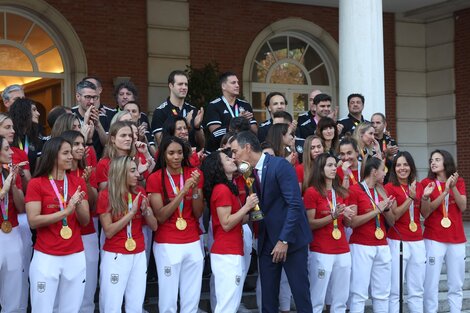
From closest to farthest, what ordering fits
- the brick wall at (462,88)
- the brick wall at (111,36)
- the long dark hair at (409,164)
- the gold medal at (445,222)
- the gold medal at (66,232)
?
the gold medal at (66,232)
the long dark hair at (409,164)
the gold medal at (445,222)
the brick wall at (111,36)
the brick wall at (462,88)

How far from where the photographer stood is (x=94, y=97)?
7848 millimetres

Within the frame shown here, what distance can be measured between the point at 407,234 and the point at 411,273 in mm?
429

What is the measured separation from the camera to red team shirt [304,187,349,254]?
7.39m

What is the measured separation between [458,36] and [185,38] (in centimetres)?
630

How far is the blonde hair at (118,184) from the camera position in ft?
21.4

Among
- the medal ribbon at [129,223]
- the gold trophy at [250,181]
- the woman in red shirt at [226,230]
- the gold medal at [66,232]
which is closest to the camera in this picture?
the gold medal at [66,232]

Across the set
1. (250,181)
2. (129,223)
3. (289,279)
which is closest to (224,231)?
(250,181)

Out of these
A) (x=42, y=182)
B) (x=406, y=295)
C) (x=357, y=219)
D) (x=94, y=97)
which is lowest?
(x=406, y=295)

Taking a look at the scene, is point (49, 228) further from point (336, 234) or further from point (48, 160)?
point (336, 234)

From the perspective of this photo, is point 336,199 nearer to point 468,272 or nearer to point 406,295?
point 406,295

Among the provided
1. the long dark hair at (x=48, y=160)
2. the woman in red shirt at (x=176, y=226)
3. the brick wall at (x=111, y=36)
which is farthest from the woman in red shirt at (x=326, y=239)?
the brick wall at (x=111, y=36)

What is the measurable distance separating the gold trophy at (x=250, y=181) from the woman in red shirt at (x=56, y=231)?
137 cm

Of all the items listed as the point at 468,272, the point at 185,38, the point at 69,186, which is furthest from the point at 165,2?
the point at 69,186

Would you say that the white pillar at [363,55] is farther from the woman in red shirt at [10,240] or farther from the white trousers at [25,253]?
the woman in red shirt at [10,240]
